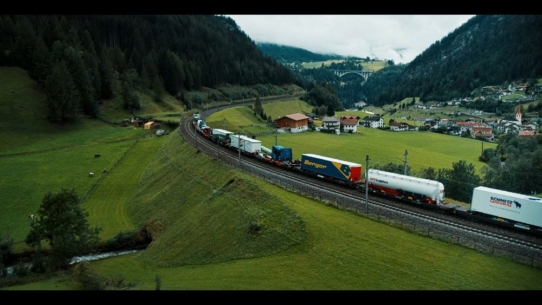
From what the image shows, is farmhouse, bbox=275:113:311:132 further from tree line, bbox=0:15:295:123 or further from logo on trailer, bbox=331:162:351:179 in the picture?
logo on trailer, bbox=331:162:351:179

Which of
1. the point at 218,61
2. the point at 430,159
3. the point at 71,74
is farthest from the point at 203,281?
the point at 218,61

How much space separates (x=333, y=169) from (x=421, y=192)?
448 inches

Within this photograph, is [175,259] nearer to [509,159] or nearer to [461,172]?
[461,172]

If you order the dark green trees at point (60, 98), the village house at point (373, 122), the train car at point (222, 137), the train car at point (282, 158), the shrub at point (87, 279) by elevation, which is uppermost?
the dark green trees at point (60, 98)

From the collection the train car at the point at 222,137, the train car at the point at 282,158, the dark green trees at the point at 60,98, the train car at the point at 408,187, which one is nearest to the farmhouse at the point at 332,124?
the train car at the point at 222,137

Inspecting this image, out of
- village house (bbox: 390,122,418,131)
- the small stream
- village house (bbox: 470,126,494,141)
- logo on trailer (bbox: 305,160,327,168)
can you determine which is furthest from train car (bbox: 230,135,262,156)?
village house (bbox: 470,126,494,141)

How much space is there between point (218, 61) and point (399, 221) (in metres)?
136

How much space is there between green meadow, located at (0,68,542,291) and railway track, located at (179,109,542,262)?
2.14 meters

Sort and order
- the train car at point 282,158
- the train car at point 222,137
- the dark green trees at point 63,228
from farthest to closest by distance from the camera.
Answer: the train car at point 222,137
the train car at point 282,158
the dark green trees at point 63,228

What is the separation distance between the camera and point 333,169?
46.3 meters

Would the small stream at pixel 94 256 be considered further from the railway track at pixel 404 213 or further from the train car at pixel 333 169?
the train car at pixel 333 169

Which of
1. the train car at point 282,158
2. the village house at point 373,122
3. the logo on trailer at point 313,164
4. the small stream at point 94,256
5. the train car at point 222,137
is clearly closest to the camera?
the small stream at point 94,256

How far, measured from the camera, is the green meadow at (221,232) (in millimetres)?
23594

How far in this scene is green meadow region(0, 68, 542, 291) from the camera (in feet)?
77.4
